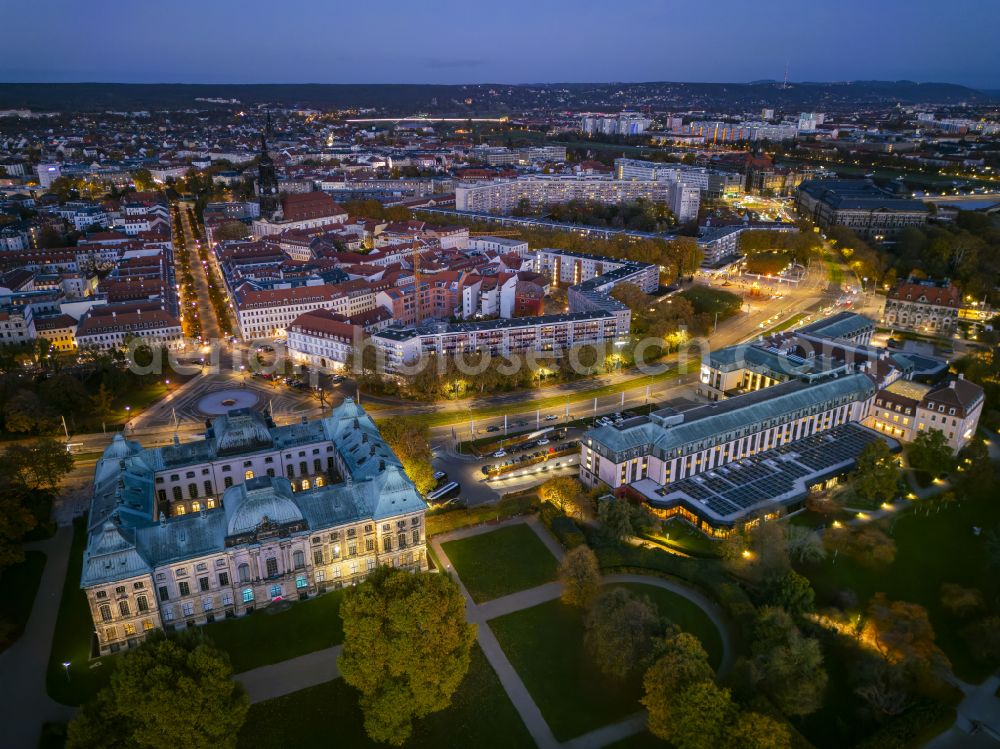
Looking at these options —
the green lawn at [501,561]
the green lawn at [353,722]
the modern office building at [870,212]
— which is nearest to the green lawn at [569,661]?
the green lawn at [353,722]

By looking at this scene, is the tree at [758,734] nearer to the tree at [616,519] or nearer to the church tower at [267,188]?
the tree at [616,519]

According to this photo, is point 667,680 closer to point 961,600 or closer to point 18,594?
point 961,600

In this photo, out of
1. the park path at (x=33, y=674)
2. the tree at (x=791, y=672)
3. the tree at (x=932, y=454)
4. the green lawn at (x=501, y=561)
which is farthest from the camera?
the tree at (x=932, y=454)

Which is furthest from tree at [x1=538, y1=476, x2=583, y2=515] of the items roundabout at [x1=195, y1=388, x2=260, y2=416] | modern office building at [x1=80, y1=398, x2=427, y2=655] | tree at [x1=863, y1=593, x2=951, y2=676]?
roundabout at [x1=195, y1=388, x2=260, y2=416]

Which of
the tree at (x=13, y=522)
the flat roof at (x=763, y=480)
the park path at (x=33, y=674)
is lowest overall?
the park path at (x=33, y=674)

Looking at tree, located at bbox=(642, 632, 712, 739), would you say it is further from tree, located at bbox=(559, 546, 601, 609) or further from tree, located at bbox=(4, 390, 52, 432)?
tree, located at bbox=(4, 390, 52, 432)

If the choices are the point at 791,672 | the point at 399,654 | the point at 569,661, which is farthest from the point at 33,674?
the point at 791,672

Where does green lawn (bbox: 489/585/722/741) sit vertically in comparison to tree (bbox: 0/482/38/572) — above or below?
below
